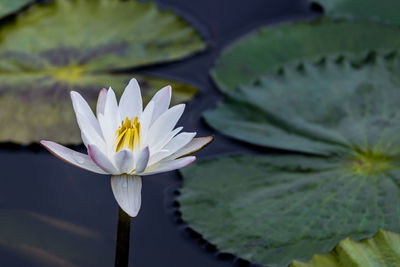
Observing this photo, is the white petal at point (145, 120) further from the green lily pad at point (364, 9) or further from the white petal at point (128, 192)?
the green lily pad at point (364, 9)

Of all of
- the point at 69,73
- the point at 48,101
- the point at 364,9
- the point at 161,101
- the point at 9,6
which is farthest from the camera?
the point at 364,9

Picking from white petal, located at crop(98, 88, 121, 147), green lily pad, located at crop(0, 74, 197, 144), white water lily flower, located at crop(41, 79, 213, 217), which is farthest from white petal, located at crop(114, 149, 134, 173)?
green lily pad, located at crop(0, 74, 197, 144)

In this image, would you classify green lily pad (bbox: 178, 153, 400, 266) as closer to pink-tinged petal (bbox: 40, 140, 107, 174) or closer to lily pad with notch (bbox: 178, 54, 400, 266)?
lily pad with notch (bbox: 178, 54, 400, 266)

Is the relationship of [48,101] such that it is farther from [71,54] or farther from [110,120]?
[110,120]

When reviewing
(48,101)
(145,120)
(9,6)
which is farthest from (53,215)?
(9,6)

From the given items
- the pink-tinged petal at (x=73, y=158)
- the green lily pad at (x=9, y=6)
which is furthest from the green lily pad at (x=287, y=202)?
the green lily pad at (x=9, y=6)

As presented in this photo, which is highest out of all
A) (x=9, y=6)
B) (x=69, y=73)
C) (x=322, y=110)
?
(x=9, y=6)
